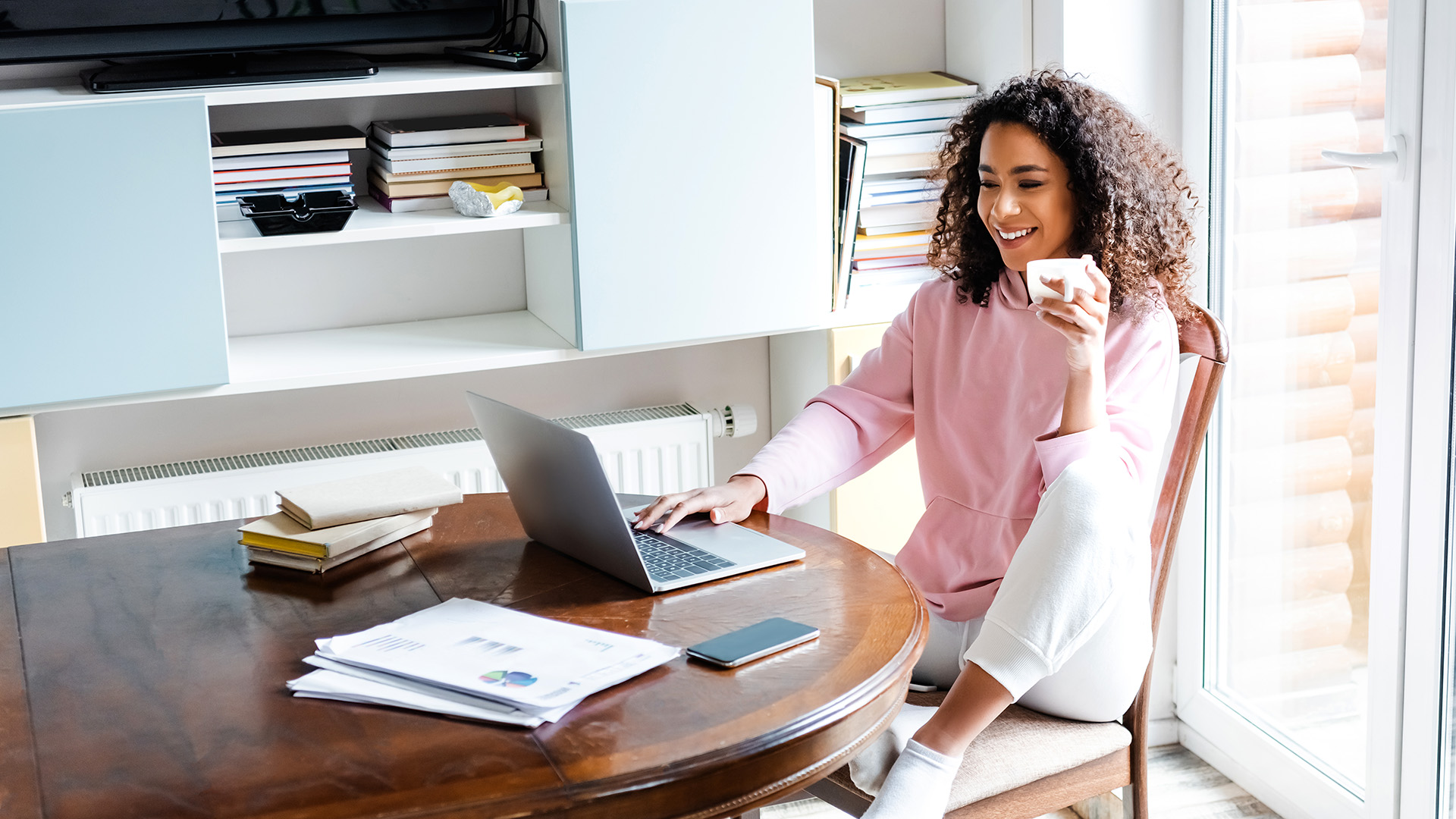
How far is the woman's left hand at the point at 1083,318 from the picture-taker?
5.13 ft

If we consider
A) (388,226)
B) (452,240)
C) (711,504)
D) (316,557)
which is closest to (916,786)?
(711,504)

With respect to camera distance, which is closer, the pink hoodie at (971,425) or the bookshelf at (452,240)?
the pink hoodie at (971,425)

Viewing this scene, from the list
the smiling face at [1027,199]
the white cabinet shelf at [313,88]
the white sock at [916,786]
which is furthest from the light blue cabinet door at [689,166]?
the white sock at [916,786]

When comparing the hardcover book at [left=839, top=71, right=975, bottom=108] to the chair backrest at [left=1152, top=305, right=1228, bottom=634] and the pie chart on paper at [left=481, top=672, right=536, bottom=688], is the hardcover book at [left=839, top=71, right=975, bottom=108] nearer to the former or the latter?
the chair backrest at [left=1152, top=305, right=1228, bottom=634]

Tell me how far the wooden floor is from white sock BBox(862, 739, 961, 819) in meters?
0.88

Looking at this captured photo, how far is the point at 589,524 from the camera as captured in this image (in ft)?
4.52

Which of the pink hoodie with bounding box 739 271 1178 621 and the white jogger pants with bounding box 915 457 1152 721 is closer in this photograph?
the white jogger pants with bounding box 915 457 1152 721

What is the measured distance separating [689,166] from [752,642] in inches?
46.2

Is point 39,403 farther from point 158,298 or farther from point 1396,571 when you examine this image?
point 1396,571

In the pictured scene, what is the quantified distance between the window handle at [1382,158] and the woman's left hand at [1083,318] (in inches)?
19.7

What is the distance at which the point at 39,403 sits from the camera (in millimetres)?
2027

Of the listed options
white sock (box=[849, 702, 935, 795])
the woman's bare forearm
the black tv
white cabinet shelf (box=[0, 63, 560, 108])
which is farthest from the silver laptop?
the black tv

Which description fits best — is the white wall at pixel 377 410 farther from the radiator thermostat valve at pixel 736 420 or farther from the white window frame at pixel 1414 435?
the white window frame at pixel 1414 435

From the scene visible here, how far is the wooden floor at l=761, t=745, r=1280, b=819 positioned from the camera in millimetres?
2256
